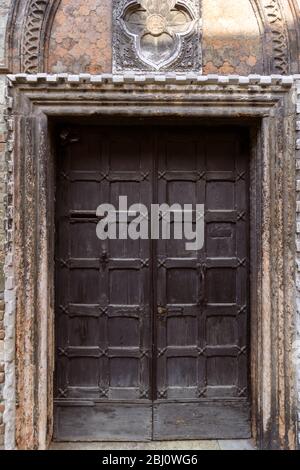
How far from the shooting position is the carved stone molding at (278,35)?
10.0 ft

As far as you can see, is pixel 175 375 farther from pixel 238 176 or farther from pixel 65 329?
pixel 238 176

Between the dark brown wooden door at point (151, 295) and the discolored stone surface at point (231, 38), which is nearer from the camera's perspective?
the discolored stone surface at point (231, 38)

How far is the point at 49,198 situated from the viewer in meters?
3.14

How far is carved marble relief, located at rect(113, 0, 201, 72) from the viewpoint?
121 inches

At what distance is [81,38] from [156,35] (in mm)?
561

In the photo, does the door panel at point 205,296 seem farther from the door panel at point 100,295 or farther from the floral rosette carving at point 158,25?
the floral rosette carving at point 158,25

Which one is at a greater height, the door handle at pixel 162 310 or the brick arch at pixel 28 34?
the brick arch at pixel 28 34

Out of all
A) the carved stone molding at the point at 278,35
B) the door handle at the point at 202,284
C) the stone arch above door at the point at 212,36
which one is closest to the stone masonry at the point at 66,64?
the stone arch above door at the point at 212,36

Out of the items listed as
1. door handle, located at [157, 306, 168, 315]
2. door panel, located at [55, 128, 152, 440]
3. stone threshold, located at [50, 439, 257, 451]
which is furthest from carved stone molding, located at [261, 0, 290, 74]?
stone threshold, located at [50, 439, 257, 451]

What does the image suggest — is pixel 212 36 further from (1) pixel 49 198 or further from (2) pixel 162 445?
(2) pixel 162 445

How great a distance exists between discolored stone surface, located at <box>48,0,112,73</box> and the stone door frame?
0.58 ft

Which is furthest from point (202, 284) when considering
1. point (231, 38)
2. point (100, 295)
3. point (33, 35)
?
point (33, 35)

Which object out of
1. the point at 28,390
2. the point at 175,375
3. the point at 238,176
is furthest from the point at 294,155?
the point at 28,390

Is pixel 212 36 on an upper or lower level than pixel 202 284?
upper
